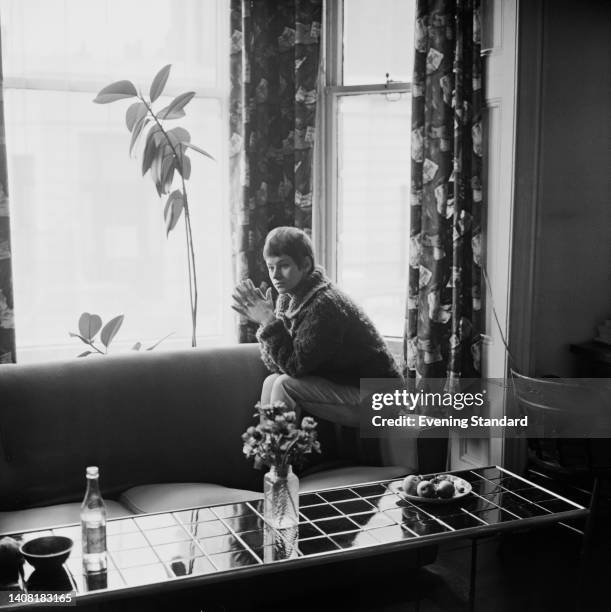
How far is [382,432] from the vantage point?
3.44 metres

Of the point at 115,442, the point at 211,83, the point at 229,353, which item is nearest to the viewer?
the point at 115,442

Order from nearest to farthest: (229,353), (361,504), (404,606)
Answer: (361,504) → (404,606) → (229,353)

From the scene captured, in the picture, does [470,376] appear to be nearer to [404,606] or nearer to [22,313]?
[404,606]

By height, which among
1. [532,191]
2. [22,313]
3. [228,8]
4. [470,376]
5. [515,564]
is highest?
[228,8]

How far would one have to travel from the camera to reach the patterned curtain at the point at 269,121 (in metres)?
3.97

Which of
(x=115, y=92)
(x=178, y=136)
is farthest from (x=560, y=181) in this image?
(x=115, y=92)

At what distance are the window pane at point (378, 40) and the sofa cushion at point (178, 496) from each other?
85.6 inches

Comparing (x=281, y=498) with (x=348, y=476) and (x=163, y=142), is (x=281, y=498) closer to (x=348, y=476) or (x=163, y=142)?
(x=348, y=476)

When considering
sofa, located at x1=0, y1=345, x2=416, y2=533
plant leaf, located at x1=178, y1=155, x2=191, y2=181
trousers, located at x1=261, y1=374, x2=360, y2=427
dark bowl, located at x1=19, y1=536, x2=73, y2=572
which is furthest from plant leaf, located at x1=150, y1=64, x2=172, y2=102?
dark bowl, located at x1=19, y1=536, x2=73, y2=572

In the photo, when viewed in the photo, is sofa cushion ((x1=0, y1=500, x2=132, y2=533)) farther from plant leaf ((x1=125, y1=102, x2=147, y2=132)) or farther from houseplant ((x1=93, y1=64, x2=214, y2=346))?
plant leaf ((x1=125, y1=102, x2=147, y2=132))

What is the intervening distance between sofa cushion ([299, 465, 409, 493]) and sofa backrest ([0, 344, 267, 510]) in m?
0.31

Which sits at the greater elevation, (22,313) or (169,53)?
(169,53)

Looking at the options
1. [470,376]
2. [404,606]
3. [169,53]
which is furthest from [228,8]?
[404,606]

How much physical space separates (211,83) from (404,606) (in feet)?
8.58
